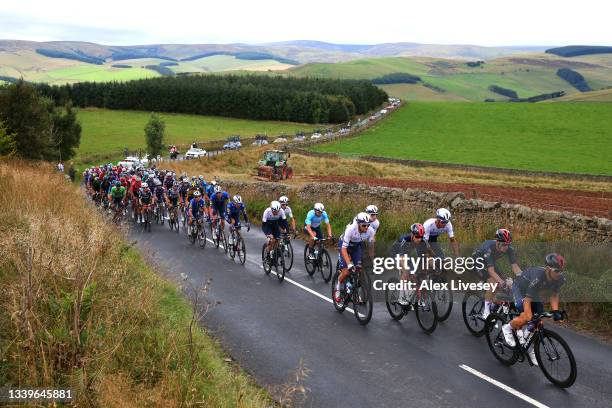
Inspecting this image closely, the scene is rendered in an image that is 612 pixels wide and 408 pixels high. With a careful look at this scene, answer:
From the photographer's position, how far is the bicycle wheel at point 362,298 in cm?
1059

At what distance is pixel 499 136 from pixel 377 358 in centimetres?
7992

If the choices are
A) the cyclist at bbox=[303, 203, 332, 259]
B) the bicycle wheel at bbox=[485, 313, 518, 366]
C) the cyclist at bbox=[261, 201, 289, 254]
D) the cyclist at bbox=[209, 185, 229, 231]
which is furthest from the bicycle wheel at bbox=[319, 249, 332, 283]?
the bicycle wheel at bbox=[485, 313, 518, 366]

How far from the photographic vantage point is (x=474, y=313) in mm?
9883

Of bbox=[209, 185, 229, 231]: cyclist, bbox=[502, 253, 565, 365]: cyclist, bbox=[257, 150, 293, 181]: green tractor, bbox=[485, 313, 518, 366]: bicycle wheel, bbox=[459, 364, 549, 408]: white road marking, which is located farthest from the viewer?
bbox=[257, 150, 293, 181]: green tractor

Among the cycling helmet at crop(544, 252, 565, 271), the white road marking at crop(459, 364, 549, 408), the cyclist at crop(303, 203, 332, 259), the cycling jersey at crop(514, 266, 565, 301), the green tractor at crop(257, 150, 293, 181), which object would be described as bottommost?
the green tractor at crop(257, 150, 293, 181)

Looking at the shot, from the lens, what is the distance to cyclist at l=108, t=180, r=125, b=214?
2228cm

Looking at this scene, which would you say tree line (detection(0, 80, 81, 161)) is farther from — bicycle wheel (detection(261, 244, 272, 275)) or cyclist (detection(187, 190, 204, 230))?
bicycle wheel (detection(261, 244, 272, 275))

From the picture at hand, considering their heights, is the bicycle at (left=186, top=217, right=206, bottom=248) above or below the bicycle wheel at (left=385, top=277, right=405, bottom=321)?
below

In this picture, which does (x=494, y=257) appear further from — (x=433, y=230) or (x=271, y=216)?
(x=271, y=216)

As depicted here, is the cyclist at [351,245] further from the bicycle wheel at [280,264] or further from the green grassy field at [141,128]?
the green grassy field at [141,128]

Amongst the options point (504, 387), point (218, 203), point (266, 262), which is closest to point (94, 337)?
point (504, 387)

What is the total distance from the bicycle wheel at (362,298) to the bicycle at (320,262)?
10.1 feet

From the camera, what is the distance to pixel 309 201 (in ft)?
79.5

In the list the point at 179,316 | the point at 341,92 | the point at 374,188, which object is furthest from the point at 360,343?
the point at 341,92
